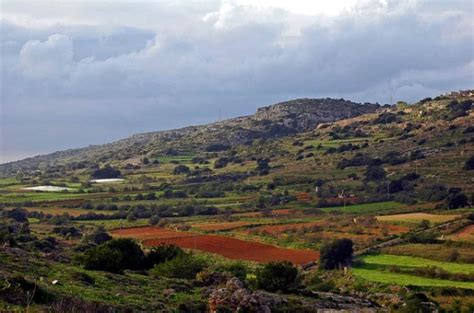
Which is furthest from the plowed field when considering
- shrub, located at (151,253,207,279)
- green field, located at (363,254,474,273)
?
shrub, located at (151,253,207,279)

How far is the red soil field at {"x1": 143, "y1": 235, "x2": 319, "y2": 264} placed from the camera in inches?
2504

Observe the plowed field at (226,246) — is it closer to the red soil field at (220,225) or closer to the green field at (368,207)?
the red soil field at (220,225)

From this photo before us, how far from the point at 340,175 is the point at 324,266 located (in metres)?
60.5

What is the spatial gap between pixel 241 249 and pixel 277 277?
88.0 feet

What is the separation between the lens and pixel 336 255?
6000cm

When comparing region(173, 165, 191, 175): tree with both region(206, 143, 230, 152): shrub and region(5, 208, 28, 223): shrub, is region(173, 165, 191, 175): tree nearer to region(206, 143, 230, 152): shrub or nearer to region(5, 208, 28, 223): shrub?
region(206, 143, 230, 152): shrub

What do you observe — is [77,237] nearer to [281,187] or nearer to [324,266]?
[324,266]

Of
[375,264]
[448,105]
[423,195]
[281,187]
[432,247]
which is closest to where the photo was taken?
[375,264]

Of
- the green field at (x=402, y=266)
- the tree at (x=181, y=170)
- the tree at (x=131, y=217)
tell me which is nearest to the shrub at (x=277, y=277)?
the green field at (x=402, y=266)

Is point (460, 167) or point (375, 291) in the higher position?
point (460, 167)

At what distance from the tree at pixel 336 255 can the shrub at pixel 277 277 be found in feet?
56.2

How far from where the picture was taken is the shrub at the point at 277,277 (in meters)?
41.7

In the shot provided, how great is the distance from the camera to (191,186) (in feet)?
416

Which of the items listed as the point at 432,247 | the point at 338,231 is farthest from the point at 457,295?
the point at 338,231
